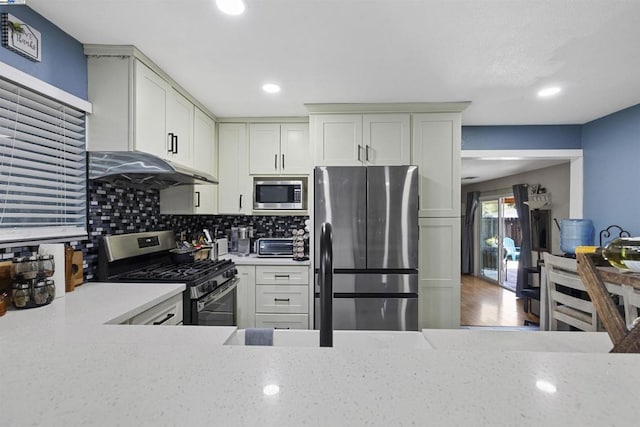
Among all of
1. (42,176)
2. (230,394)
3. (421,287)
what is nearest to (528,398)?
(230,394)

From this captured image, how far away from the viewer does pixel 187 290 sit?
76.5 inches

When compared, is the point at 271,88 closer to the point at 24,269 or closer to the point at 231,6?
the point at 231,6

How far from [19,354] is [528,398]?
764 mm

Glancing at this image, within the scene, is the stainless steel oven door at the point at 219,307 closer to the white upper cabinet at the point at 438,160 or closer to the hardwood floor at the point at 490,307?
the white upper cabinet at the point at 438,160

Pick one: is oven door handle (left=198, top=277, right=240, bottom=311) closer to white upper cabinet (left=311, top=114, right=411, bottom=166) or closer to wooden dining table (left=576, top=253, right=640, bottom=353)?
white upper cabinet (left=311, top=114, right=411, bottom=166)

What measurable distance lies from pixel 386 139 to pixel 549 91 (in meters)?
1.35

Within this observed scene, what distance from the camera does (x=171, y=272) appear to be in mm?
2207

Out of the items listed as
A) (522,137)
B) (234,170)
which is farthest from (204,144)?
(522,137)

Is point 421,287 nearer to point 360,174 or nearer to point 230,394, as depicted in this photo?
point 360,174

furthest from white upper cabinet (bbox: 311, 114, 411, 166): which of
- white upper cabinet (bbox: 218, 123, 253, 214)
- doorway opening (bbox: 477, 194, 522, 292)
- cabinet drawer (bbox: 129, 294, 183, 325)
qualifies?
doorway opening (bbox: 477, 194, 522, 292)

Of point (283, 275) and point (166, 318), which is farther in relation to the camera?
point (283, 275)

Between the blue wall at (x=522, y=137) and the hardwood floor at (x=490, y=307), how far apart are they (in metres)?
2.24

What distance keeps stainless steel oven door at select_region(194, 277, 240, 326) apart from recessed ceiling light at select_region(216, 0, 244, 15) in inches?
66.4

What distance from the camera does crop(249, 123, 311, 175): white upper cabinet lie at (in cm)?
329
